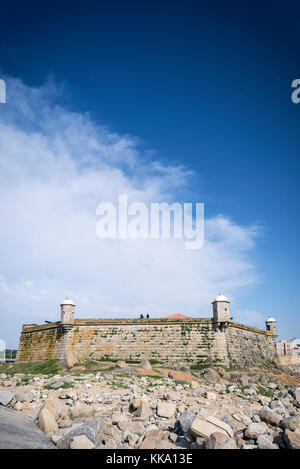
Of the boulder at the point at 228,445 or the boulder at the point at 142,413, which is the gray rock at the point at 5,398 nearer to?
the boulder at the point at 142,413

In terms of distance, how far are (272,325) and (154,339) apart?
14.3 m

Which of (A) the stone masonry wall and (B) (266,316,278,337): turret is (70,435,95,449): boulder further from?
(B) (266,316,278,337): turret

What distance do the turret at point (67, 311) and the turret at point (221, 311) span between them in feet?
33.7

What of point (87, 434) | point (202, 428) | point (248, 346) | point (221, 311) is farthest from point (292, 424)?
point (248, 346)

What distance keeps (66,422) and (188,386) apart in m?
6.11

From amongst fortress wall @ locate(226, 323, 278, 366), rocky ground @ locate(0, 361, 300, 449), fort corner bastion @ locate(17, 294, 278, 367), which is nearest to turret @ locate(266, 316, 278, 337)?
fortress wall @ locate(226, 323, 278, 366)

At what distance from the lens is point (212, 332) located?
21.5m

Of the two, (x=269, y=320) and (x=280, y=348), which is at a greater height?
(x=269, y=320)

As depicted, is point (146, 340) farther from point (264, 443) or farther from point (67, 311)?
point (264, 443)

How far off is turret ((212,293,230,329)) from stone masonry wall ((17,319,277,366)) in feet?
1.79

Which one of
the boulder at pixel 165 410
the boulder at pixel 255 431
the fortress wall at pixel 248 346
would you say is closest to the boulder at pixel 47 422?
the boulder at pixel 165 410
